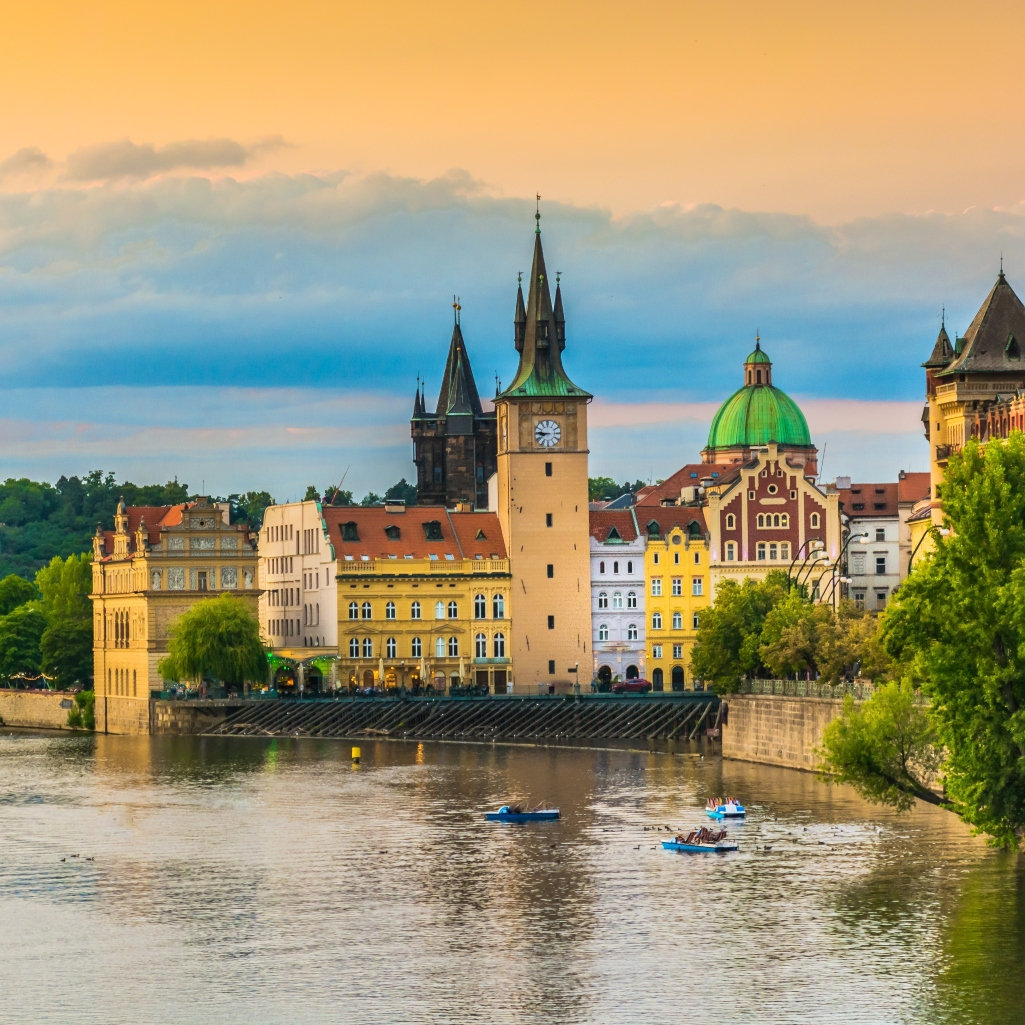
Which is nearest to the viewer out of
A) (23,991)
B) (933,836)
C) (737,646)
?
(23,991)

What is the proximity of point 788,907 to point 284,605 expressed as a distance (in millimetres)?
103203

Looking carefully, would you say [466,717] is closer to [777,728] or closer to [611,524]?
[611,524]

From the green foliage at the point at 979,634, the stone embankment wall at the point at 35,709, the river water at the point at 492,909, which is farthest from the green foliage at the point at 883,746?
the stone embankment wall at the point at 35,709

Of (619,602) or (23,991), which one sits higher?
(619,602)

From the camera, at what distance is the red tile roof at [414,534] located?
164 meters

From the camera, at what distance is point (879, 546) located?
170750 millimetres

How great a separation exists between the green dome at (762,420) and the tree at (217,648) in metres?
49.5

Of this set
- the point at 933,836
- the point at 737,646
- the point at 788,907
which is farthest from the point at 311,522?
the point at 788,907

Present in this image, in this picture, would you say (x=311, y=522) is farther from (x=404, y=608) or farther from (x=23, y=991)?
(x=23, y=991)

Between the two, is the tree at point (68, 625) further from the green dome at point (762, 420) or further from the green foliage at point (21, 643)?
the green dome at point (762, 420)

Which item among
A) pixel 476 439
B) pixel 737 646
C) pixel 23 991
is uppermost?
pixel 476 439

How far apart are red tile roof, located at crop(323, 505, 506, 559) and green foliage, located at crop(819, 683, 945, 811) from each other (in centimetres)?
8518

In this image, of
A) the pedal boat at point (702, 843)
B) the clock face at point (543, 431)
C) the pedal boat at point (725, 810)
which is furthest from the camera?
the clock face at point (543, 431)

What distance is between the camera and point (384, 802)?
10088 centimetres
